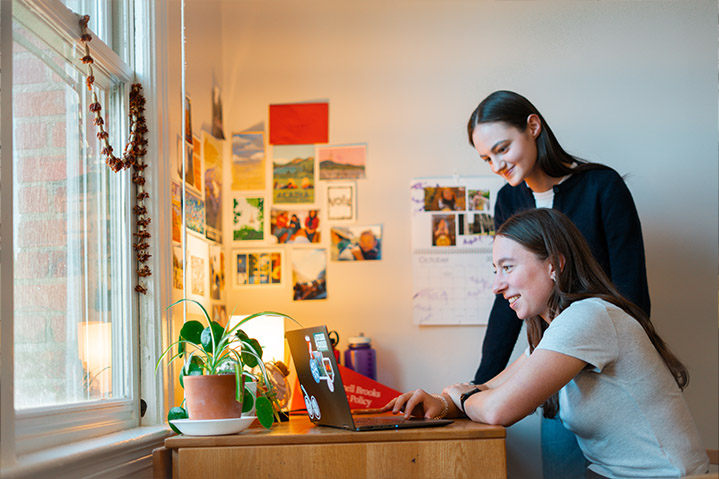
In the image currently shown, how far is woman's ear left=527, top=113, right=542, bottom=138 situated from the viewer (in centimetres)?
226

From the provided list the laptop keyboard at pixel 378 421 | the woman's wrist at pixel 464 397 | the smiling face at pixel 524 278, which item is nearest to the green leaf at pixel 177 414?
the laptop keyboard at pixel 378 421

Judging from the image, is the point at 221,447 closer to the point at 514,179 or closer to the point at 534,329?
the point at 534,329

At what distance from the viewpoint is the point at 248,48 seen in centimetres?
301

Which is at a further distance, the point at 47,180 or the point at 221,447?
the point at 47,180

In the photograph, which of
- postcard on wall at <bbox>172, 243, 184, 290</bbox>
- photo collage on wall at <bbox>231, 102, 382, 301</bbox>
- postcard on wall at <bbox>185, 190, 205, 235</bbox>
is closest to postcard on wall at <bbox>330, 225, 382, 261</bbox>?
photo collage on wall at <bbox>231, 102, 382, 301</bbox>

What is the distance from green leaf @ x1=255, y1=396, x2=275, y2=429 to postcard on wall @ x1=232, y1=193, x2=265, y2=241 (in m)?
1.43

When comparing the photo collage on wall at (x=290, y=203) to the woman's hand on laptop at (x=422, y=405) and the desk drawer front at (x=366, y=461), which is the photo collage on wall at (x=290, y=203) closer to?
the woman's hand on laptop at (x=422, y=405)

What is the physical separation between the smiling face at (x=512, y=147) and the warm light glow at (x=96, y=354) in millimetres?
1212

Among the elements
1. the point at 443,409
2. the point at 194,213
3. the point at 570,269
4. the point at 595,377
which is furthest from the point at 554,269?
the point at 194,213

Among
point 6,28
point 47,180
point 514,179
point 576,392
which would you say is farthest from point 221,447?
point 514,179

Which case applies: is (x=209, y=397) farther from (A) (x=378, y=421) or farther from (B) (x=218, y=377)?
(A) (x=378, y=421)

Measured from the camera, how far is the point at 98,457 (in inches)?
57.0

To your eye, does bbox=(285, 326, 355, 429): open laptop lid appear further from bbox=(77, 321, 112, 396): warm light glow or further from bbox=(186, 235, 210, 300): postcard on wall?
bbox=(186, 235, 210, 300): postcard on wall

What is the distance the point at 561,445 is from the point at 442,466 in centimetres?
85
